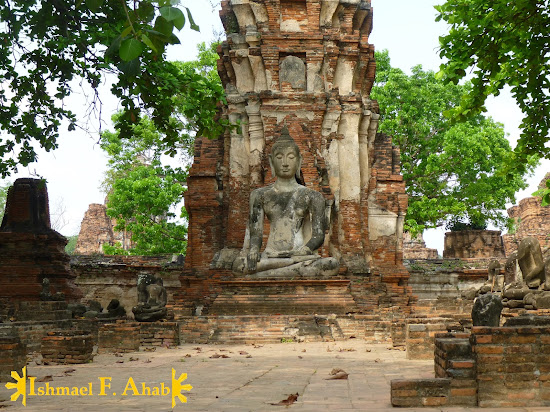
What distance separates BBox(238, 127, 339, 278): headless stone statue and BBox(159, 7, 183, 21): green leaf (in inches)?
387

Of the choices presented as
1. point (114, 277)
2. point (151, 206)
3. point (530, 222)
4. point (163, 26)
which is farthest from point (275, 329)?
point (530, 222)

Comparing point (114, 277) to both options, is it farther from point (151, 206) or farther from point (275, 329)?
point (275, 329)

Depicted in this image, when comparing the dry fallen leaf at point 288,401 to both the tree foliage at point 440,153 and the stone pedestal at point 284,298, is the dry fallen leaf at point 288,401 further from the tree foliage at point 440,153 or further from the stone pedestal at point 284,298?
the tree foliage at point 440,153

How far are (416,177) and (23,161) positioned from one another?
20.4m

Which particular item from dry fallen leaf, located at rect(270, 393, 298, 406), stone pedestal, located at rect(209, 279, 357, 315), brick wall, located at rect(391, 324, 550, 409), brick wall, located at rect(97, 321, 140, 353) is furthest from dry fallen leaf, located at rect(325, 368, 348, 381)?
stone pedestal, located at rect(209, 279, 357, 315)

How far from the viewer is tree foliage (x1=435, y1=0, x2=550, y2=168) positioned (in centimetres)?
Answer: 933

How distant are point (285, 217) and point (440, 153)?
16014 mm

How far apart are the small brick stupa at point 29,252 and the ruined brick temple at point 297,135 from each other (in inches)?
133

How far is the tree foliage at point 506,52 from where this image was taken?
9.33m

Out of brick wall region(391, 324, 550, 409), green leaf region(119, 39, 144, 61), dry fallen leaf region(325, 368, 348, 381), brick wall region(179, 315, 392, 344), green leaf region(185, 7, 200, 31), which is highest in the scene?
green leaf region(185, 7, 200, 31)

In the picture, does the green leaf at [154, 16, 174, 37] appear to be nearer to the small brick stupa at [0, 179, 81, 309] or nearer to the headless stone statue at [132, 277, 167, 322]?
the headless stone statue at [132, 277, 167, 322]

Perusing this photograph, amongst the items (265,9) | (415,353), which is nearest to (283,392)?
(415,353)

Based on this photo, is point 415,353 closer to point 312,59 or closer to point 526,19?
point 526,19

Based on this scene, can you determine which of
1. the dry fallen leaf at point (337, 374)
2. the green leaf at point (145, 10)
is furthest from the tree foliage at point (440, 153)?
the green leaf at point (145, 10)
